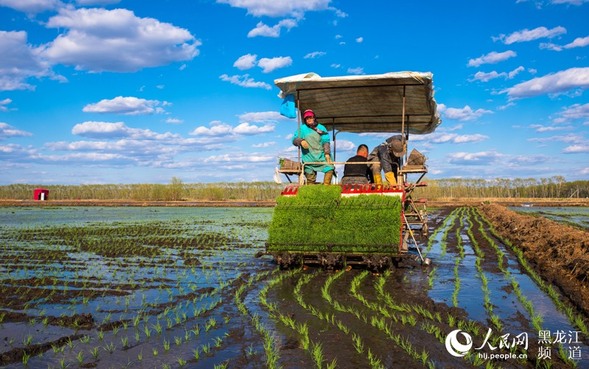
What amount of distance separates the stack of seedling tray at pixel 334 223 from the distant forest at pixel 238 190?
51.2 meters

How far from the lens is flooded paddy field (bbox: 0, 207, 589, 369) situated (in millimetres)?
4648

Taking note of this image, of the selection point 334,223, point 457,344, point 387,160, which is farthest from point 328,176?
point 457,344

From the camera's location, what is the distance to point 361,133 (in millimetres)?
12805

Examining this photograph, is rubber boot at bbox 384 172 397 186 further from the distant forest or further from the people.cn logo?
the distant forest

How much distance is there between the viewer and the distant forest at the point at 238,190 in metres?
61.4

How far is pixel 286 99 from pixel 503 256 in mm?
6657

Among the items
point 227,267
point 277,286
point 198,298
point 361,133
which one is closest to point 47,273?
point 227,267

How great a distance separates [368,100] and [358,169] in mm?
1565

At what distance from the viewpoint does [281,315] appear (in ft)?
19.7

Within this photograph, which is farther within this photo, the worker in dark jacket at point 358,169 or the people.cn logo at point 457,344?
the worker in dark jacket at point 358,169

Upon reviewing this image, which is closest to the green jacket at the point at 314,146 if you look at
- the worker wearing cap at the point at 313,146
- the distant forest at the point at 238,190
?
the worker wearing cap at the point at 313,146

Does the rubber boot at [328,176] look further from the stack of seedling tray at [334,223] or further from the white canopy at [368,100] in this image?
the white canopy at [368,100]

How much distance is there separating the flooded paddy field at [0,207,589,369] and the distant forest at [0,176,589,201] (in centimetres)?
5110

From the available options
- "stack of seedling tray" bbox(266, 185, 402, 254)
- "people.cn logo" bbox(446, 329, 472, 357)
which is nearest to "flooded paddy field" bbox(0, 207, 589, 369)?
"people.cn logo" bbox(446, 329, 472, 357)
